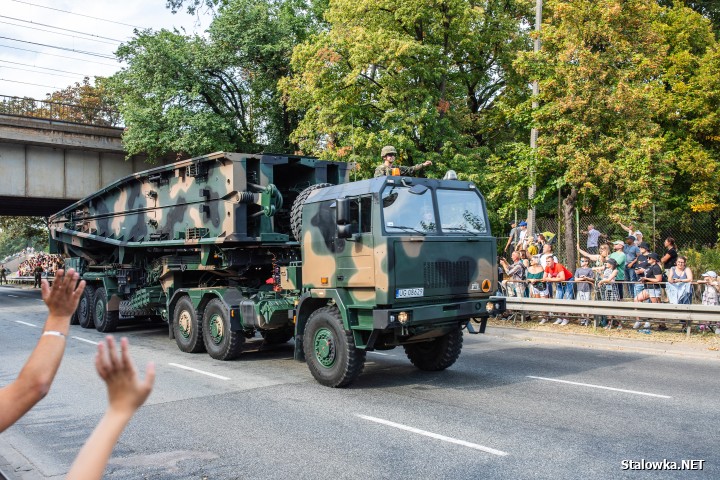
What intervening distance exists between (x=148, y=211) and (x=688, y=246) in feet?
55.1

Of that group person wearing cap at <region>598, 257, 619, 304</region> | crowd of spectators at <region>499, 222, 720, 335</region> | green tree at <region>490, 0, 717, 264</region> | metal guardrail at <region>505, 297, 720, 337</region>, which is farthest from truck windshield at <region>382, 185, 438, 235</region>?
green tree at <region>490, 0, 717, 264</region>

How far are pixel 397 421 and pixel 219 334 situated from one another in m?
5.19

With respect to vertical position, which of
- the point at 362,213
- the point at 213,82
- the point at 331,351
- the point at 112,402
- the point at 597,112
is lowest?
the point at 331,351

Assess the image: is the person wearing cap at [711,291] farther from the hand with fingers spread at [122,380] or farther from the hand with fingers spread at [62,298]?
the hand with fingers spread at [122,380]

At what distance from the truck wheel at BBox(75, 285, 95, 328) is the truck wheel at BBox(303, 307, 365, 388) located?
384 inches

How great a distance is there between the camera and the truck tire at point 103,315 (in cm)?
1608

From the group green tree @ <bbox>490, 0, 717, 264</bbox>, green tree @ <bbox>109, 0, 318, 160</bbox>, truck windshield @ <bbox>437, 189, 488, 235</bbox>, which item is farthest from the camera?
green tree @ <bbox>109, 0, 318, 160</bbox>

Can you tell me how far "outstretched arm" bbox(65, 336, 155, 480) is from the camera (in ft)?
6.58

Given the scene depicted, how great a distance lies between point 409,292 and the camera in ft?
27.9

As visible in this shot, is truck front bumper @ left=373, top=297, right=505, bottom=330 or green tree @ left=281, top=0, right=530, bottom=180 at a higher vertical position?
green tree @ left=281, top=0, right=530, bottom=180

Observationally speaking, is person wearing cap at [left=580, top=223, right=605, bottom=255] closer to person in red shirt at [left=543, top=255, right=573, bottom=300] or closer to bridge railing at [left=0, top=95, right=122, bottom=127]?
person in red shirt at [left=543, top=255, right=573, bottom=300]

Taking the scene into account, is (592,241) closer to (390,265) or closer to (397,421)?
(390,265)

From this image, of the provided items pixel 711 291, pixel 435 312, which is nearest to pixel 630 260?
pixel 711 291

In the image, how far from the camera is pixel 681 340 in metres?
12.5
